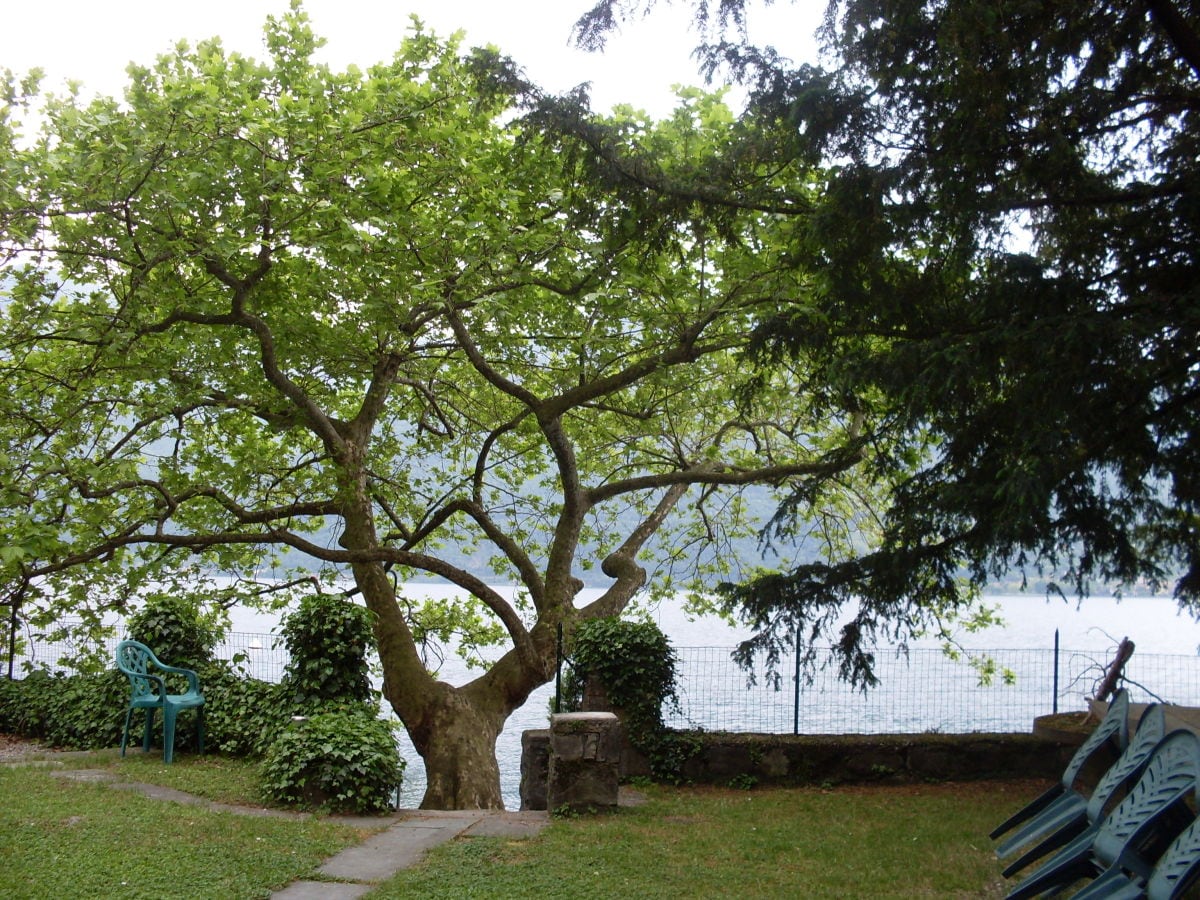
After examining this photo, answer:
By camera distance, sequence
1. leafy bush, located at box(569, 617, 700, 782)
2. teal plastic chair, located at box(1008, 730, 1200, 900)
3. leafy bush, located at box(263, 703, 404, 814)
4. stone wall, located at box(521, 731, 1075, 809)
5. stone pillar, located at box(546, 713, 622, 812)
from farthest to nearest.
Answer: leafy bush, located at box(569, 617, 700, 782)
stone wall, located at box(521, 731, 1075, 809)
leafy bush, located at box(263, 703, 404, 814)
stone pillar, located at box(546, 713, 622, 812)
teal plastic chair, located at box(1008, 730, 1200, 900)

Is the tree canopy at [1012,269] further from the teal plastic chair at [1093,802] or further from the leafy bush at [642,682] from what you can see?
the leafy bush at [642,682]

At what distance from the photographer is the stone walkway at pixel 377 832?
18.4ft

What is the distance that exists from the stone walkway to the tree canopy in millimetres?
3090

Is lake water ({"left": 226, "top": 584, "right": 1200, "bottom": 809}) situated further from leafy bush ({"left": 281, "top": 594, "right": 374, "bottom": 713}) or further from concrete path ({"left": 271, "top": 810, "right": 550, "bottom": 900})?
concrete path ({"left": 271, "top": 810, "right": 550, "bottom": 900})

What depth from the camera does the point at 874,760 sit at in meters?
8.60

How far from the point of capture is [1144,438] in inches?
216

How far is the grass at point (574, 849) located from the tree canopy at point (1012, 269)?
1611mm

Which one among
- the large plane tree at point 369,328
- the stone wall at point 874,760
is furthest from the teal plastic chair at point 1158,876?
the stone wall at point 874,760

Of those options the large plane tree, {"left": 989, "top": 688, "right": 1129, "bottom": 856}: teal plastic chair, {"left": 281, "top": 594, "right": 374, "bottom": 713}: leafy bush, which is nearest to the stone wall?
the large plane tree

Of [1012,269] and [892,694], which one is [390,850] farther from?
[892,694]

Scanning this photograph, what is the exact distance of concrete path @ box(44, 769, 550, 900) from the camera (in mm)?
5594

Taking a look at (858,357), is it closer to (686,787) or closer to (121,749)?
(686,787)

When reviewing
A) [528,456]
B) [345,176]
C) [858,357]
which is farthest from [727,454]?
[858,357]

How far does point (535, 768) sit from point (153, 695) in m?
3.62
